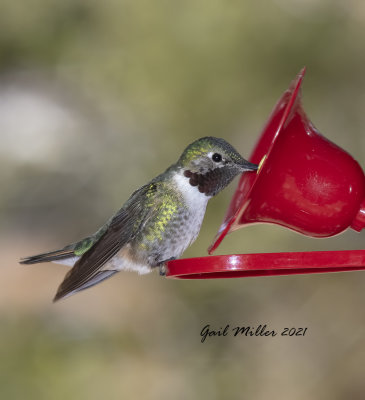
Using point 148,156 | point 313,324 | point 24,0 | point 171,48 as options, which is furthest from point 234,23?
point 313,324

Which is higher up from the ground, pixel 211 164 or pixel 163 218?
pixel 211 164

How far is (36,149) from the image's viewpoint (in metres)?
6.16

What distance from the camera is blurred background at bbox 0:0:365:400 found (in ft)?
17.9

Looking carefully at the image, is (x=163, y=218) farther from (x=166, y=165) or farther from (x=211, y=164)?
(x=166, y=165)

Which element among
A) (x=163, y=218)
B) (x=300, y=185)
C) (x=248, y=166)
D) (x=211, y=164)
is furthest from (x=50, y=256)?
(x=300, y=185)

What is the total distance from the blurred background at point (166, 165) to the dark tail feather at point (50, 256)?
2.23 m

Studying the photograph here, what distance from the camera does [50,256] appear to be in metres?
3.04

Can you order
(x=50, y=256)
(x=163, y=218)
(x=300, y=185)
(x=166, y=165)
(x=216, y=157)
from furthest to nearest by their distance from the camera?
(x=166, y=165) → (x=50, y=256) → (x=163, y=218) → (x=216, y=157) → (x=300, y=185)

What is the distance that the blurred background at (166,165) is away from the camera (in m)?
5.46

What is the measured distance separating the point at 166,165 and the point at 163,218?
9.90 feet

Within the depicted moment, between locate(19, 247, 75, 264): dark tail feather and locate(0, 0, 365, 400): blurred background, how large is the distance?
7.33 feet

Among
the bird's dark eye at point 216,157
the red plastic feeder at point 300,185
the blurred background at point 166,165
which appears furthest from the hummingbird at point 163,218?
the blurred background at point 166,165

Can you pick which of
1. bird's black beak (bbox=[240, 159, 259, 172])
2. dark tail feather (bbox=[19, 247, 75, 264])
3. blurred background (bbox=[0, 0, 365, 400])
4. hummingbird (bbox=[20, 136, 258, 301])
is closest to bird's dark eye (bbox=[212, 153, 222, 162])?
hummingbird (bbox=[20, 136, 258, 301])

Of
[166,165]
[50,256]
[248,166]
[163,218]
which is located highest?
[248,166]
